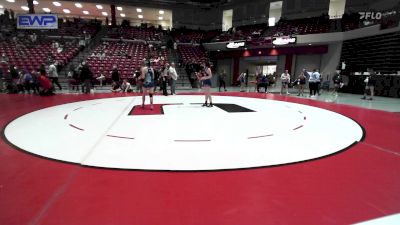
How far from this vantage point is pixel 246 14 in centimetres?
2878

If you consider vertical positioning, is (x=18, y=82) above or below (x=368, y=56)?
below

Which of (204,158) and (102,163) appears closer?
(102,163)

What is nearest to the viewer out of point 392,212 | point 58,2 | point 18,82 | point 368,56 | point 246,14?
point 392,212

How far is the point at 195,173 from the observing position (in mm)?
3031

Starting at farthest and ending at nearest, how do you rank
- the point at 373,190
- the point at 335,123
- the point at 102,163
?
the point at 335,123, the point at 102,163, the point at 373,190

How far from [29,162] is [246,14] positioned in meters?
29.3

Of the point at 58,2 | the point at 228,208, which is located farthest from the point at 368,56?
the point at 58,2

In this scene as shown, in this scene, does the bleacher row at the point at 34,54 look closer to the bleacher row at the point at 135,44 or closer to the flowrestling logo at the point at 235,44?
the bleacher row at the point at 135,44

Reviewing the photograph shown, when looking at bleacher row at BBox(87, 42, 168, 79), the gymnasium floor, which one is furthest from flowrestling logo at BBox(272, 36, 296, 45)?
the gymnasium floor

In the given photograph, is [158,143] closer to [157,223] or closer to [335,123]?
[157,223]

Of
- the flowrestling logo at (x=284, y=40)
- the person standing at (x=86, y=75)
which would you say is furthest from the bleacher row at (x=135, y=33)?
the person standing at (x=86, y=75)

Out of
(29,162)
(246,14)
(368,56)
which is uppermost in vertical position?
(246,14)

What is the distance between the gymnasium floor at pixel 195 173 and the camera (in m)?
2.19

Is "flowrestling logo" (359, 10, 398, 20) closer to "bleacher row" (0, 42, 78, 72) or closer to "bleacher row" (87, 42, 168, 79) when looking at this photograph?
"bleacher row" (87, 42, 168, 79)
